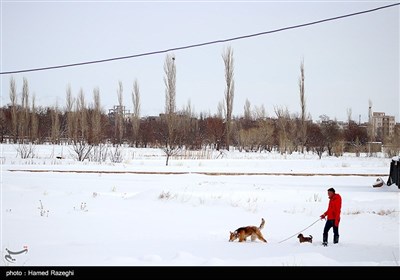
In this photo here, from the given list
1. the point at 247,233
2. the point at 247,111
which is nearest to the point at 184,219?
the point at 247,233

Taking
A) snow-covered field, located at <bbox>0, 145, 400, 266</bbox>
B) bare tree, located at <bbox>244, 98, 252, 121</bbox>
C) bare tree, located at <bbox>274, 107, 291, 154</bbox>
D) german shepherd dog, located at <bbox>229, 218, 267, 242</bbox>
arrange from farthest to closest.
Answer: bare tree, located at <bbox>244, 98, 252, 121</bbox> → bare tree, located at <bbox>274, 107, 291, 154</bbox> → german shepherd dog, located at <bbox>229, 218, 267, 242</bbox> → snow-covered field, located at <bbox>0, 145, 400, 266</bbox>

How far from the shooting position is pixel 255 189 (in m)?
16.4

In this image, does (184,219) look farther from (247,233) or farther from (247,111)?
(247,111)

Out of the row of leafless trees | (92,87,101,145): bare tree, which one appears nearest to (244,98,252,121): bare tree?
the row of leafless trees

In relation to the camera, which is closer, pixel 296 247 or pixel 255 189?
pixel 296 247

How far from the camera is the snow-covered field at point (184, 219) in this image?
6.96 m

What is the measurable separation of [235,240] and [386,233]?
14.7 feet

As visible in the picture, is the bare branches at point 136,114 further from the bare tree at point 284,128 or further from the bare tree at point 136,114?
the bare tree at point 284,128

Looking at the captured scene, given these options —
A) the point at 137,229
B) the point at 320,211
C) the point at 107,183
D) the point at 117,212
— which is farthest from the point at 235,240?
the point at 107,183

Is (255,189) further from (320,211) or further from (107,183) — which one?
(107,183)

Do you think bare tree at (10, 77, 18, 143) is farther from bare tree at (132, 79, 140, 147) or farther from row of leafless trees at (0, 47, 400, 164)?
bare tree at (132, 79, 140, 147)

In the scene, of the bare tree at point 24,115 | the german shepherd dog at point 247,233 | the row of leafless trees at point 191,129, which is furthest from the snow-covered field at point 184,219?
the bare tree at point 24,115

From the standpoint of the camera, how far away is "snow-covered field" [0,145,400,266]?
6.96 meters

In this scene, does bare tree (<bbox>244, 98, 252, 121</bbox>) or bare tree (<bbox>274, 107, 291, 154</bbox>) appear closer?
bare tree (<bbox>274, 107, 291, 154</bbox>)
